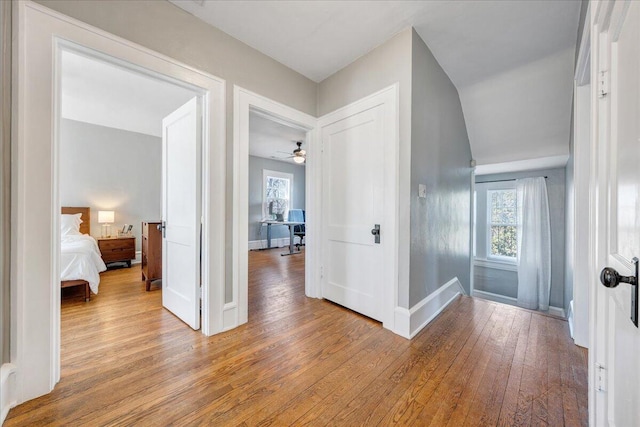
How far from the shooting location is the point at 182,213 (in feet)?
7.38

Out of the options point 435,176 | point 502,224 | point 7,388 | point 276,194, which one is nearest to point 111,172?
point 276,194

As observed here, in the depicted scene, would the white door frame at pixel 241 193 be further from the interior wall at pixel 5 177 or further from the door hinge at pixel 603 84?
the door hinge at pixel 603 84

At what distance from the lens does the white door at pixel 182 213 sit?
204 cm

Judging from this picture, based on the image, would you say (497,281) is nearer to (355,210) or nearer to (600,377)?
(355,210)

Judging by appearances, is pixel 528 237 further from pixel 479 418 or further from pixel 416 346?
pixel 479 418

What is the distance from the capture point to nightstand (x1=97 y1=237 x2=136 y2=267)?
13.3 feet

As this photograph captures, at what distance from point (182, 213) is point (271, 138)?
3.26m

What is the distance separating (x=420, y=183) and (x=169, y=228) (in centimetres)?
248

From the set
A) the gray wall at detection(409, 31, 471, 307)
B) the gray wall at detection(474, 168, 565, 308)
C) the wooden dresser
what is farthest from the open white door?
the gray wall at detection(474, 168, 565, 308)

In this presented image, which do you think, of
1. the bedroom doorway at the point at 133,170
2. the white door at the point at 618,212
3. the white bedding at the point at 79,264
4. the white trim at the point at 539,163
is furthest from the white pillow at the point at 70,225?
the white trim at the point at 539,163

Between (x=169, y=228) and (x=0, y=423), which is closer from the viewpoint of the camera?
(x=0, y=423)

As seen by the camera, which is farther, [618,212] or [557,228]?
[557,228]

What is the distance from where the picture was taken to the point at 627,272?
0.74m

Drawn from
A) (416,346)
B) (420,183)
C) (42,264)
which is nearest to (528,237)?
(420,183)
